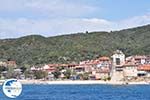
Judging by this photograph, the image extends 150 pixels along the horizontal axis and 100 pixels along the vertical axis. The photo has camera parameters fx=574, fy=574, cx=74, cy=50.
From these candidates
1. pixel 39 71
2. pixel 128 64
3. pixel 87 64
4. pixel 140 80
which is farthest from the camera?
pixel 87 64

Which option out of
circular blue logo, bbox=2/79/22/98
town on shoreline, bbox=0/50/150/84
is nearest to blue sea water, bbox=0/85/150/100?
circular blue logo, bbox=2/79/22/98

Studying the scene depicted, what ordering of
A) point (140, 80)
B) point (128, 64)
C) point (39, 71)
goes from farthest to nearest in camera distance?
point (39, 71) < point (128, 64) < point (140, 80)

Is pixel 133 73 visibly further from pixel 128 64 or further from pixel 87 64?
pixel 87 64

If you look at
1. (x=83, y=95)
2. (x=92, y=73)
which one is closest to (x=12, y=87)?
(x=83, y=95)

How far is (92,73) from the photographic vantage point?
6447 inches

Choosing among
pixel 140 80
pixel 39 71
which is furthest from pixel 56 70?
pixel 140 80

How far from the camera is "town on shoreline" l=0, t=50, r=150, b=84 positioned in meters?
148

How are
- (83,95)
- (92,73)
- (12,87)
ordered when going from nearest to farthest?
(12,87)
(83,95)
(92,73)

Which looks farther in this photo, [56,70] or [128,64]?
[56,70]

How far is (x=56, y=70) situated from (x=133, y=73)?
26.9m

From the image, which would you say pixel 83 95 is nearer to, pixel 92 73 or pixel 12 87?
pixel 12 87

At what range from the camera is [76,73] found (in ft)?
541

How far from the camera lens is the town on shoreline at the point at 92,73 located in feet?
486

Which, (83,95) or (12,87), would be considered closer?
(12,87)
